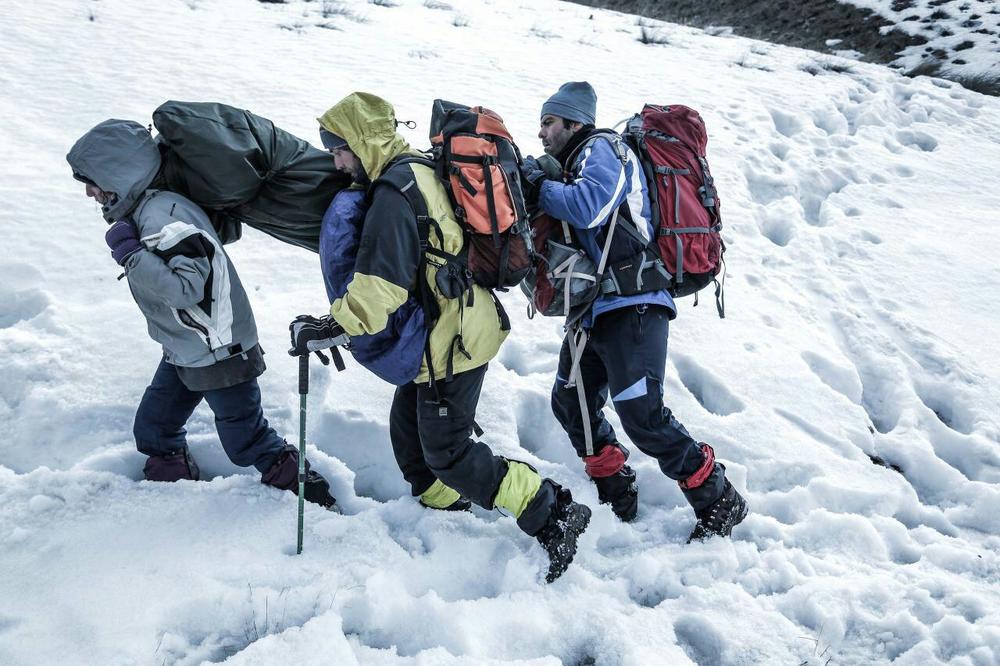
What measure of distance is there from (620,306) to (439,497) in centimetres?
142

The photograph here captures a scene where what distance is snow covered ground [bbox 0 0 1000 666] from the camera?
2.97 metres

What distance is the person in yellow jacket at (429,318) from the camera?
8.91 ft

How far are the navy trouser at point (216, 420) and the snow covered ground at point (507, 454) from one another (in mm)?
218

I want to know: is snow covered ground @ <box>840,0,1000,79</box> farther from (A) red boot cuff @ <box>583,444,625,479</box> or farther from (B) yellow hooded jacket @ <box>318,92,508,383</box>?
(B) yellow hooded jacket @ <box>318,92,508,383</box>

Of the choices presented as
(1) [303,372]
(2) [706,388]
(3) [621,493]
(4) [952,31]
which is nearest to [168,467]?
(1) [303,372]

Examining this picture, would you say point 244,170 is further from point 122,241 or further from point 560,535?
point 560,535

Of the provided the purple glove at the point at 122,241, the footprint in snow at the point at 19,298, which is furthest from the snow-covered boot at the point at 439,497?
the footprint in snow at the point at 19,298

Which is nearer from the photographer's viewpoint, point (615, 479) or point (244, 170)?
point (244, 170)

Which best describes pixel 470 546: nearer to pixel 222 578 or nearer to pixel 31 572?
pixel 222 578

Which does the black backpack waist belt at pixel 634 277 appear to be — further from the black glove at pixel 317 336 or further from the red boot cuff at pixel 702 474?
the black glove at pixel 317 336

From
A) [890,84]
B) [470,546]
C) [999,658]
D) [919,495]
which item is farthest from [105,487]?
[890,84]

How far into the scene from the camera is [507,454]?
13.4ft

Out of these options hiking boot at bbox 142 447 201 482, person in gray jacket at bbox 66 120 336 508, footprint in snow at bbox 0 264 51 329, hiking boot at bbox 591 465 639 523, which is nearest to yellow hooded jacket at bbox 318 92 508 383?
person in gray jacket at bbox 66 120 336 508

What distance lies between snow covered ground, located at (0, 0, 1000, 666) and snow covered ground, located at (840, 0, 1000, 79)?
25.4 ft
